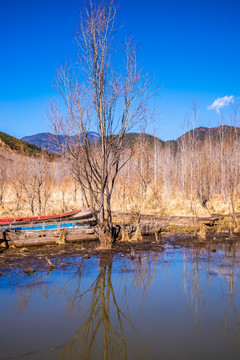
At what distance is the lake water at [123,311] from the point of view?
15.4ft

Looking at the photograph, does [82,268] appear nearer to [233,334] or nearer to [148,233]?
[233,334]

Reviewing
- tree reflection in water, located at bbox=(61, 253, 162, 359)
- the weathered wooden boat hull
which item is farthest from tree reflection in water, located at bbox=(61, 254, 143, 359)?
the weathered wooden boat hull

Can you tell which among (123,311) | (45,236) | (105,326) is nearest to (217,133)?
(45,236)

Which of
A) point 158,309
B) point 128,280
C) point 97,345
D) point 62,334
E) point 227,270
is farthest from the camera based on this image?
→ point 227,270

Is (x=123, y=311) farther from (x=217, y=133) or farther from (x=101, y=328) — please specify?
(x=217, y=133)

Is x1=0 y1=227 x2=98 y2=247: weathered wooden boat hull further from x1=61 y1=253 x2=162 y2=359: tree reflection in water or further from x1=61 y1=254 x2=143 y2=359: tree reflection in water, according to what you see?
x1=61 y1=254 x2=143 y2=359: tree reflection in water

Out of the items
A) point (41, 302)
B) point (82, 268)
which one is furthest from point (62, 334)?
point (82, 268)

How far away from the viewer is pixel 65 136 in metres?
11.7

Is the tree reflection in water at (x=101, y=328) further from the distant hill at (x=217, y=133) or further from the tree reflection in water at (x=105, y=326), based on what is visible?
the distant hill at (x=217, y=133)

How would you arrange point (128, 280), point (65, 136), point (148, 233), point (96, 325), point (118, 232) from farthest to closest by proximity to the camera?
point (148, 233)
point (118, 232)
point (65, 136)
point (128, 280)
point (96, 325)

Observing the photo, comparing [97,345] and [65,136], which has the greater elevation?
[65,136]

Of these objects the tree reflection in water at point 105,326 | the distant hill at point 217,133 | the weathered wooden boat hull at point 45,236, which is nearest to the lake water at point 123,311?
the tree reflection in water at point 105,326

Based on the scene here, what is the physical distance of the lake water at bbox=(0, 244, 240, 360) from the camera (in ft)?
Result: 15.4

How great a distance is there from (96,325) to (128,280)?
2.51 meters
